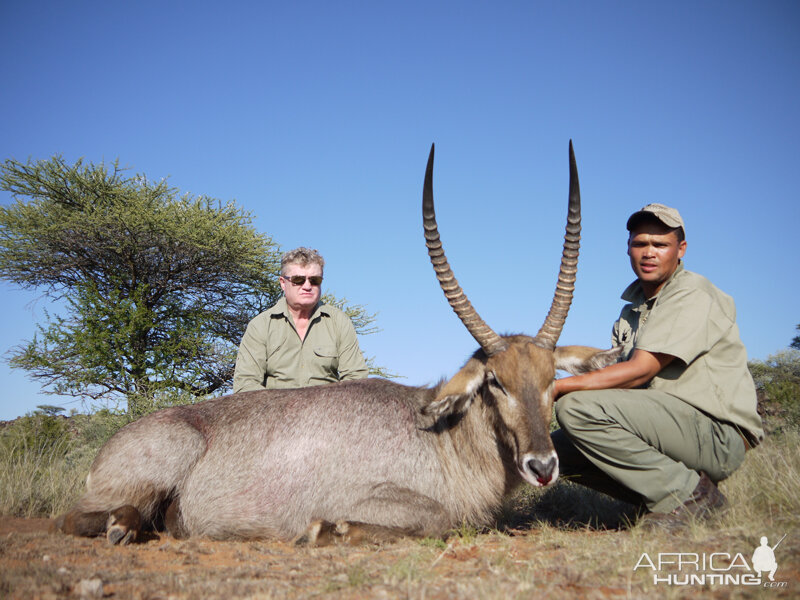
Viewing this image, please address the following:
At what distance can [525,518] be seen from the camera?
623 centimetres

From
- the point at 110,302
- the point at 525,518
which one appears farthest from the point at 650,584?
the point at 110,302

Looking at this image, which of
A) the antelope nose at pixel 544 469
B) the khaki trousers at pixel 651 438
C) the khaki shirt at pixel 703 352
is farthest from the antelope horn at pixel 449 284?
the khaki shirt at pixel 703 352

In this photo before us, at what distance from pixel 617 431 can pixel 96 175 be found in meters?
16.8

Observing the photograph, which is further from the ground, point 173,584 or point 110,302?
point 110,302

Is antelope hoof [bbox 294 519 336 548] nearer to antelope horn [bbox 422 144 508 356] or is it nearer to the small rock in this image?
Answer: the small rock

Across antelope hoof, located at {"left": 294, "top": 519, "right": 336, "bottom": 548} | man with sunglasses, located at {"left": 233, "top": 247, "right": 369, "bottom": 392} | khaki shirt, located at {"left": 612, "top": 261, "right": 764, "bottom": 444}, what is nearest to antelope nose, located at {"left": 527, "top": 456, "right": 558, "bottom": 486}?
khaki shirt, located at {"left": 612, "top": 261, "right": 764, "bottom": 444}

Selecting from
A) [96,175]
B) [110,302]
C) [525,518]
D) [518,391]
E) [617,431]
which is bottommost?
[525,518]

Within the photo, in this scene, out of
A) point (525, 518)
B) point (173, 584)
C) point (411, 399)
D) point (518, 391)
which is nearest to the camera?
point (173, 584)

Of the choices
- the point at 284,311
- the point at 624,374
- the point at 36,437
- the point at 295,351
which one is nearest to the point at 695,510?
the point at 624,374

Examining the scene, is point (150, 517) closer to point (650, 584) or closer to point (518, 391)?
point (518, 391)

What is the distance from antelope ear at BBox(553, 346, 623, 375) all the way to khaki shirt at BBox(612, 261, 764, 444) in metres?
0.29

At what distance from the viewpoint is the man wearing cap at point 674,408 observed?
185 inches

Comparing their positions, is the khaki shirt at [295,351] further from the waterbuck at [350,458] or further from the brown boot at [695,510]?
the brown boot at [695,510]

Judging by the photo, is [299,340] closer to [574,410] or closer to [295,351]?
[295,351]
